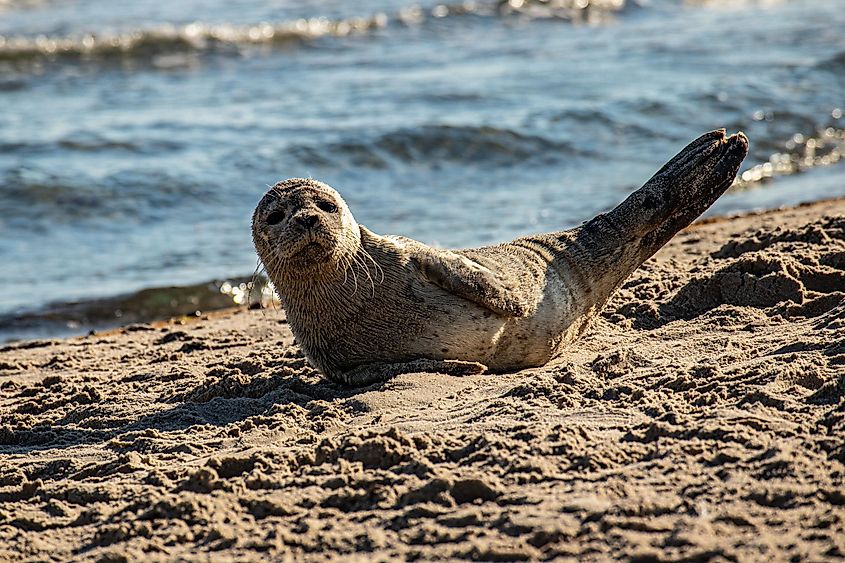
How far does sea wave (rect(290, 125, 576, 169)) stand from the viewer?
1223 cm

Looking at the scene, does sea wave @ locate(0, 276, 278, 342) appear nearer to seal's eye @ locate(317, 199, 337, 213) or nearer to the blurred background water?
the blurred background water

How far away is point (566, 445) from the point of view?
416cm

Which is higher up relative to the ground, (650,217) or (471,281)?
(650,217)

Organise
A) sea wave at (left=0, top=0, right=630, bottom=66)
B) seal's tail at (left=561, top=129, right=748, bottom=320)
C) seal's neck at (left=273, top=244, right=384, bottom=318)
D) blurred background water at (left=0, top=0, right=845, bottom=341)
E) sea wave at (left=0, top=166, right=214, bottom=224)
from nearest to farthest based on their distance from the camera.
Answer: seal's neck at (left=273, top=244, right=384, bottom=318), seal's tail at (left=561, top=129, right=748, bottom=320), blurred background water at (left=0, top=0, right=845, bottom=341), sea wave at (left=0, top=166, right=214, bottom=224), sea wave at (left=0, top=0, right=630, bottom=66)

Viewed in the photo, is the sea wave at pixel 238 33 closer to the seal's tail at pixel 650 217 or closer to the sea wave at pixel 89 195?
the sea wave at pixel 89 195

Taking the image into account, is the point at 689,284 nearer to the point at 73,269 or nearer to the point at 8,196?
the point at 73,269

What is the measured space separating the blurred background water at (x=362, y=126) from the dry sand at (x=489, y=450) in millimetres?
3196

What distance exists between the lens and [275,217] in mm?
5562

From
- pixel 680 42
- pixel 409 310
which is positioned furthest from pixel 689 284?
pixel 680 42

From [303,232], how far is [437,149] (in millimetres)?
7312

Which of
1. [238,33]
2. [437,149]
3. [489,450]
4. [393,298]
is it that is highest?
[238,33]

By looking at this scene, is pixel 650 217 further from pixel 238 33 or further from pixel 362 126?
pixel 238 33

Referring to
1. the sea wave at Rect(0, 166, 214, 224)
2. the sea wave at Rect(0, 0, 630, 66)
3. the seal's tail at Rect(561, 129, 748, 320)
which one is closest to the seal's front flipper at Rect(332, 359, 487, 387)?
the seal's tail at Rect(561, 129, 748, 320)

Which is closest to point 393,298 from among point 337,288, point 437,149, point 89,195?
point 337,288
